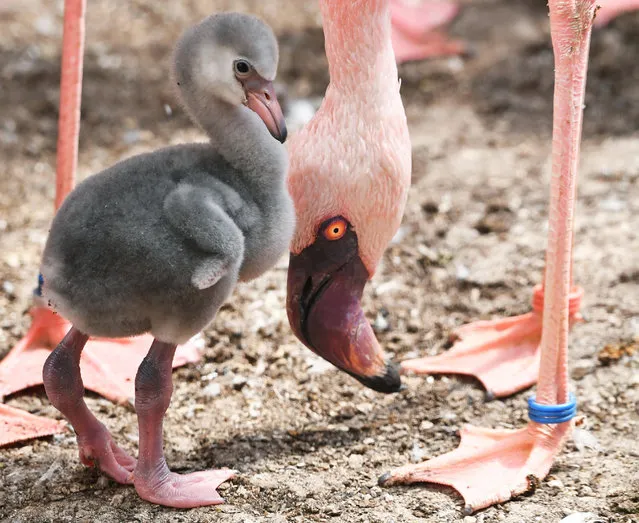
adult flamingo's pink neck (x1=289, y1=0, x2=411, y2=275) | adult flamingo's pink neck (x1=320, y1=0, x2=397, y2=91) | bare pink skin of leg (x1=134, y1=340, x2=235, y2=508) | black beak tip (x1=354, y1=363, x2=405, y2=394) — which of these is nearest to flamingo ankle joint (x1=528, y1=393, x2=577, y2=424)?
black beak tip (x1=354, y1=363, x2=405, y2=394)

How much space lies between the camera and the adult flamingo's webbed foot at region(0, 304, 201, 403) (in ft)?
12.1

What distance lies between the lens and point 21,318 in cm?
425

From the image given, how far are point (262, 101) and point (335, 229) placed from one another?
1.79 feet

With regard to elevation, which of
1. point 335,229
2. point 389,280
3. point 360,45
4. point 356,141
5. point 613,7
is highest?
point 613,7

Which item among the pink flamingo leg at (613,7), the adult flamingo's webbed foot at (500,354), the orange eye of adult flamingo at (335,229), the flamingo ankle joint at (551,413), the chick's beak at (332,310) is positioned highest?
the pink flamingo leg at (613,7)

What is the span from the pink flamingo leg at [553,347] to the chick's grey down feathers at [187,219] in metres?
0.88

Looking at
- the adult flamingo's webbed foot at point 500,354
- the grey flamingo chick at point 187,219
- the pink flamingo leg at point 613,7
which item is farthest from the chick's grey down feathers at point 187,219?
the pink flamingo leg at point 613,7

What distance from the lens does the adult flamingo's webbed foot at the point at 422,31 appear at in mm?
7070

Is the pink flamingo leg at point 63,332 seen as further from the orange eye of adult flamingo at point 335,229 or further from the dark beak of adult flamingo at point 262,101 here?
the dark beak of adult flamingo at point 262,101

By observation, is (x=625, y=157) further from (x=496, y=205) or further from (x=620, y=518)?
(x=620, y=518)

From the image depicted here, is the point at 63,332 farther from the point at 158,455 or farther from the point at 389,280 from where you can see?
the point at 389,280

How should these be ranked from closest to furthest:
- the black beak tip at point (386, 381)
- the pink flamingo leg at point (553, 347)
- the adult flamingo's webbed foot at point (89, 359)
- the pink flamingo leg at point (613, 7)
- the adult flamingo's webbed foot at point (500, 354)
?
the pink flamingo leg at point (553, 347), the black beak tip at point (386, 381), the adult flamingo's webbed foot at point (89, 359), the adult flamingo's webbed foot at point (500, 354), the pink flamingo leg at point (613, 7)

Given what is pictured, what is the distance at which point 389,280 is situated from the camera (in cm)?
463

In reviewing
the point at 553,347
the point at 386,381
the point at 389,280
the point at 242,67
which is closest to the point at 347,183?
the point at 242,67
